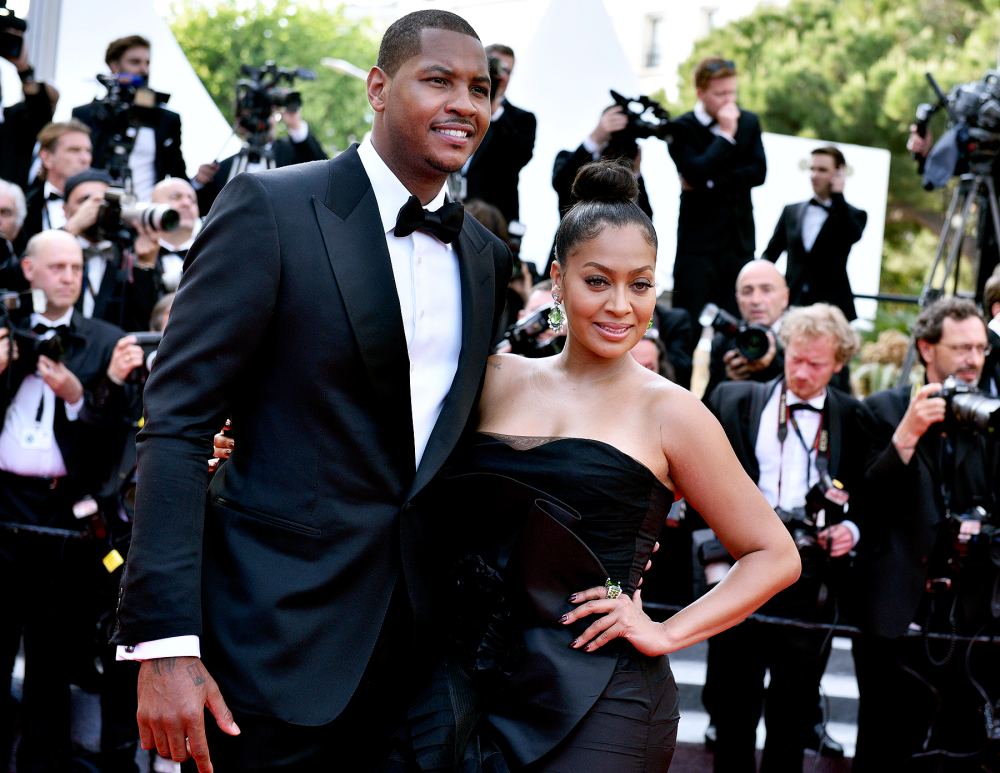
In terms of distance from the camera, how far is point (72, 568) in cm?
520

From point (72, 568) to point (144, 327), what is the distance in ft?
4.67

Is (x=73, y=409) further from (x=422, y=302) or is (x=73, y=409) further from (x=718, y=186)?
(x=718, y=186)

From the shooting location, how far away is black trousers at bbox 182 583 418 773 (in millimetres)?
2381

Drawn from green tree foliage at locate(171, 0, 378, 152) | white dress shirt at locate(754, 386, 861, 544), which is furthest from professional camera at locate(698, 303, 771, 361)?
green tree foliage at locate(171, 0, 378, 152)

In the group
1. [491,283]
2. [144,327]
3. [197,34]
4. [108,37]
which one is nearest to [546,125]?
[108,37]

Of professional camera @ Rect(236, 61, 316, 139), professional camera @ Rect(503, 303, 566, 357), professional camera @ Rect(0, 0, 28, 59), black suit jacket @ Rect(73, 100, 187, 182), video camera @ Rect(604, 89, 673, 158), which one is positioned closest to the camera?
professional camera @ Rect(503, 303, 566, 357)

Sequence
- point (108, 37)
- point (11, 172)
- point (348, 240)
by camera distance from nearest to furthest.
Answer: point (348, 240) < point (11, 172) < point (108, 37)

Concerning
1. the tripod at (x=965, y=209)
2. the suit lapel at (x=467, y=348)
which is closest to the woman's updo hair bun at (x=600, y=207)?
the suit lapel at (x=467, y=348)

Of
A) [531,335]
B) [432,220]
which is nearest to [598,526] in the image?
[432,220]

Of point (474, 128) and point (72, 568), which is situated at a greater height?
point (474, 128)

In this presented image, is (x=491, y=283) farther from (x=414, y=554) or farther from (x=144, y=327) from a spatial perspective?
(x=144, y=327)

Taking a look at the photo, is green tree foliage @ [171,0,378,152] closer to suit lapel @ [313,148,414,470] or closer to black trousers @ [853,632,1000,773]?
black trousers @ [853,632,1000,773]

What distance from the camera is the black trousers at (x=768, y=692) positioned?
4918 millimetres

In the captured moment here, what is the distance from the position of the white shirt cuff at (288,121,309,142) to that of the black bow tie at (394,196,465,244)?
533 cm
